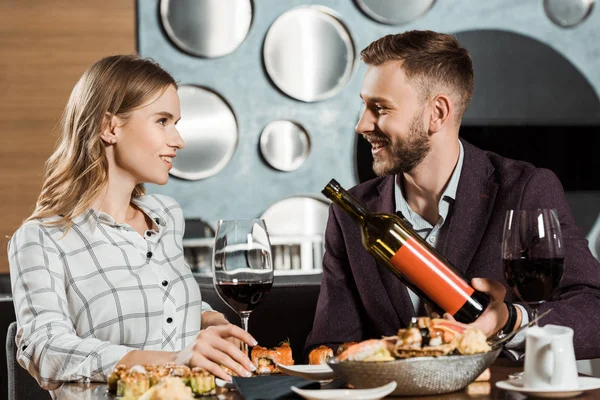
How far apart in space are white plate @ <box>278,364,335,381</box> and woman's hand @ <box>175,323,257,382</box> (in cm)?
7

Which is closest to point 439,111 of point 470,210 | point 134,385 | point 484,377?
point 470,210

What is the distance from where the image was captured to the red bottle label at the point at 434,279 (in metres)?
1.27

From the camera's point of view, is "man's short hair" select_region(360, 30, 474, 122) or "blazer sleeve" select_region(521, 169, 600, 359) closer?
"blazer sleeve" select_region(521, 169, 600, 359)

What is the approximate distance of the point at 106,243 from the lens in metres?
1.79

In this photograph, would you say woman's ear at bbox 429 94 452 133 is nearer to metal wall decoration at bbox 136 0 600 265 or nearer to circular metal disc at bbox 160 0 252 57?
metal wall decoration at bbox 136 0 600 265

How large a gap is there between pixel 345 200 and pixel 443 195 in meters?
0.55

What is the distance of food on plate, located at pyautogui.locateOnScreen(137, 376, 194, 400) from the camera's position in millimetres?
1038

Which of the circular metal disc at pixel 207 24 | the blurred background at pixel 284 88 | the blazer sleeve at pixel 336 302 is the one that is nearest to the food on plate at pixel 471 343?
the blazer sleeve at pixel 336 302

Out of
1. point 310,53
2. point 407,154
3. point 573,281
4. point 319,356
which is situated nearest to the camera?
point 319,356

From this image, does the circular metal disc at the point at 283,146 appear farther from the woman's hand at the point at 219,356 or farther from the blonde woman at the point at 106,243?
the woman's hand at the point at 219,356

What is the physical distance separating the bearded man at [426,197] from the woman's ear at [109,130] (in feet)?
1.83

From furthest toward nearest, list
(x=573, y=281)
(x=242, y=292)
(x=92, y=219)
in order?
(x=92, y=219) < (x=573, y=281) < (x=242, y=292)

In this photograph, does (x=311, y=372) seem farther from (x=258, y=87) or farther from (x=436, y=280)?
(x=258, y=87)

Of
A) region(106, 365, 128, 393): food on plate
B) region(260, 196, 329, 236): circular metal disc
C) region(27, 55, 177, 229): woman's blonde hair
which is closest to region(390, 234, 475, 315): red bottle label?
region(106, 365, 128, 393): food on plate
